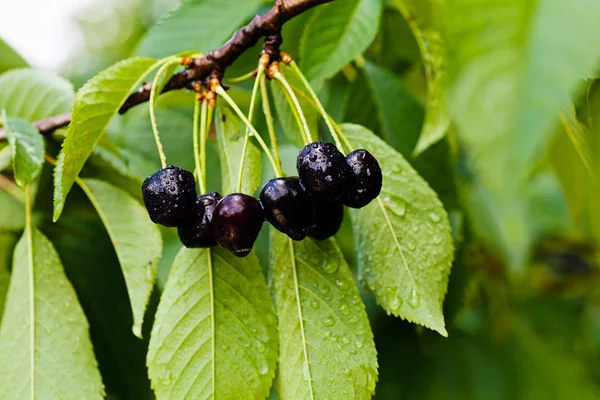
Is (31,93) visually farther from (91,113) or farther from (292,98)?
(292,98)

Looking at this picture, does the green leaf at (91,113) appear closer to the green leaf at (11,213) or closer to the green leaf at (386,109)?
the green leaf at (386,109)

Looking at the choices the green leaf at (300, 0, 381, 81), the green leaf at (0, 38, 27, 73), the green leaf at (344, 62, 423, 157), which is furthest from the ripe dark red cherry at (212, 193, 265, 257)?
the green leaf at (0, 38, 27, 73)

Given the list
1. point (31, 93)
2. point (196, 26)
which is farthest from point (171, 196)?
point (31, 93)

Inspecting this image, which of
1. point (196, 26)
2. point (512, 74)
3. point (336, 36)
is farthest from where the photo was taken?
point (196, 26)

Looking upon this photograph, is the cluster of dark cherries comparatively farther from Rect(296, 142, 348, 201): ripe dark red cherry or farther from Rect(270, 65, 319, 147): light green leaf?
Rect(270, 65, 319, 147): light green leaf

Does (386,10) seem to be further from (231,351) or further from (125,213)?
(231,351)

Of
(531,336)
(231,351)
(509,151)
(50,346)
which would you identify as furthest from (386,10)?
(531,336)

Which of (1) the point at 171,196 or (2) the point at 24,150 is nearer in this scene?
(1) the point at 171,196
